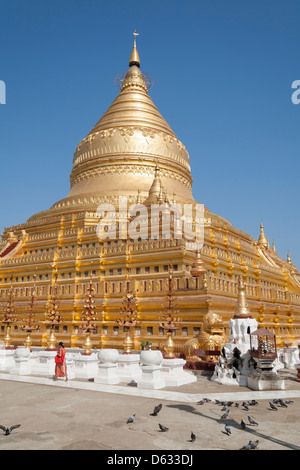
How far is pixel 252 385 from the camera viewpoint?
50.5 feet

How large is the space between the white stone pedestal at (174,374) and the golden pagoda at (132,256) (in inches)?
276

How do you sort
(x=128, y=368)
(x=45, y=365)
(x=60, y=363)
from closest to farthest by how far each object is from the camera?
(x=60, y=363) → (x=128, y=368) → (x=45, y=365)

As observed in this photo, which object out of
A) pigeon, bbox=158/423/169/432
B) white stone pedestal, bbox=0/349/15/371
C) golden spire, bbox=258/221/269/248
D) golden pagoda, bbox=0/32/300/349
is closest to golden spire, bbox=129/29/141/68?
golden pagoda, bbox=0/32/300/349

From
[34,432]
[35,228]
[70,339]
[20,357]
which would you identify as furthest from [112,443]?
[35,228]

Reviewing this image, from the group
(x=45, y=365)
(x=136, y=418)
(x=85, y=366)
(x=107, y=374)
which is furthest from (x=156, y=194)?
(x=136, y=418)

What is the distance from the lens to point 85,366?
18.7 meters

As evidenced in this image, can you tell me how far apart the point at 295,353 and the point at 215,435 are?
1698 cm

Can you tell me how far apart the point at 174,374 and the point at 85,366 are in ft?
15.9

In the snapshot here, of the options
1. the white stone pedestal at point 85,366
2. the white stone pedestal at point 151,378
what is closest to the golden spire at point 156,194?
the white stone pedestal at point 85,366

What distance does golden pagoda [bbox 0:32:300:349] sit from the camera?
26344mm

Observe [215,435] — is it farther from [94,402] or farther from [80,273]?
[80,273]

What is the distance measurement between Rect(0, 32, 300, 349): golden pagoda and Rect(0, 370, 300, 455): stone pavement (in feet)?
32.9

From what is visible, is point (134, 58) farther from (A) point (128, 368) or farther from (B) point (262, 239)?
(A) point (128, 368)

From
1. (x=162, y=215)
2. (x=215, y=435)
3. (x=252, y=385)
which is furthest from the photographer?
(x=162, y=215)
